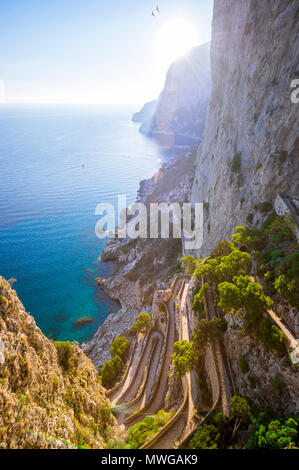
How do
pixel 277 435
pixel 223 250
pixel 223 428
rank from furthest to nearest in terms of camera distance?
pixel 223 250, pixel 223 428, pixel 277 435

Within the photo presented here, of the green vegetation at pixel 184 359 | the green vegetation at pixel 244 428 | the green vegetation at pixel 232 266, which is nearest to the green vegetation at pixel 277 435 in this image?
the green vegetation at pixel 244 428

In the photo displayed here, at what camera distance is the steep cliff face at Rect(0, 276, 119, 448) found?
51.2 ft

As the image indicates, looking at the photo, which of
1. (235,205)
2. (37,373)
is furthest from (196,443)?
(235,205)

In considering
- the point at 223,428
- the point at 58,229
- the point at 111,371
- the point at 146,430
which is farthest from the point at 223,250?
the point at 58,229

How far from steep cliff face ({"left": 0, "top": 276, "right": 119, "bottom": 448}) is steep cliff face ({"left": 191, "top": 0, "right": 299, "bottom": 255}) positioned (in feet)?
89.6

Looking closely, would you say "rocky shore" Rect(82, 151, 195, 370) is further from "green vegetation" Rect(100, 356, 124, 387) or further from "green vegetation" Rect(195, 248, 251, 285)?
"green vegetation" Rect(195, 248, 251, 285)

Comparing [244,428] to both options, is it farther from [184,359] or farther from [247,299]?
[247,299]

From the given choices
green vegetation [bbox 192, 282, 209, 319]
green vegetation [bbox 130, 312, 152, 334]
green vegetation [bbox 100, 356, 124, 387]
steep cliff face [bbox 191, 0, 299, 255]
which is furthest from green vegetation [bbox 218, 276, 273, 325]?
green vegetation [bbox 100, 356, 124, 387]

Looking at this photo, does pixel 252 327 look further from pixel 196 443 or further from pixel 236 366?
pixel 196 443

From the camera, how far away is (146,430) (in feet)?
74.5

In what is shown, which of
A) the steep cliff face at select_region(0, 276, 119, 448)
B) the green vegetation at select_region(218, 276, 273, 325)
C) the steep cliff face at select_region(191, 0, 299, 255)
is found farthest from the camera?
the steep cliff face at select_region(191, 0, 299, 255)

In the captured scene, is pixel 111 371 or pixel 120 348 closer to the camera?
pixel 111 371

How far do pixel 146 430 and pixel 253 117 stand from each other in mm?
40323

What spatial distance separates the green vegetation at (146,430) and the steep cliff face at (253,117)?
24.0 m
